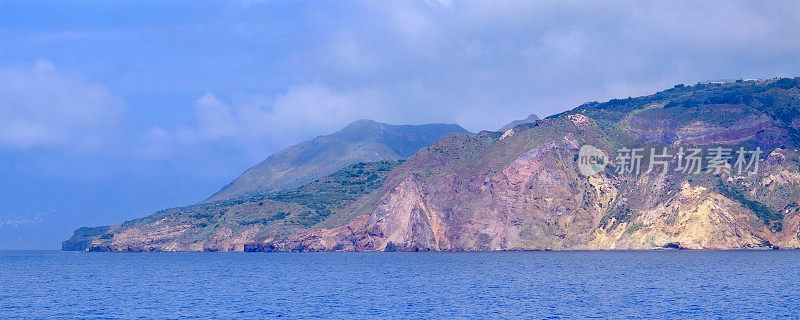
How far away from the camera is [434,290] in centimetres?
10275

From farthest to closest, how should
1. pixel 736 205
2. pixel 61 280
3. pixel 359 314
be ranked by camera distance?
pixel 736 205 → pixel 61 280 → pixel 359 314

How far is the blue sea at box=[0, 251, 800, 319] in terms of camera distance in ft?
269

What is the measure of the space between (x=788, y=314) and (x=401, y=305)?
36208 mm

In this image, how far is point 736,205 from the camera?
598 feet

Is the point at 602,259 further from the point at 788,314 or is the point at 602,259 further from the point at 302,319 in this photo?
the point at 302,319

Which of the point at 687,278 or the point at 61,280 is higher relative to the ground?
the point at 61,280

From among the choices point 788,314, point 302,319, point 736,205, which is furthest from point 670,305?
point 736,205

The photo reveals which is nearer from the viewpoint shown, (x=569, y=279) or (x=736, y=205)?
(x=569, y=279)

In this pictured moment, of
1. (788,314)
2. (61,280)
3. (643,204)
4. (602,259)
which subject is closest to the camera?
(788,314)

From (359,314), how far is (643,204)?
4994 inches

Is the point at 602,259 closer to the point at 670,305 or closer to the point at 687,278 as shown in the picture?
the point at 687,278

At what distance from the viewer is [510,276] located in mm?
120500

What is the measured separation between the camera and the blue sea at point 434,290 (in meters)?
81.9

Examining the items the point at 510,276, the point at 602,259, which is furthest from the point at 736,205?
the point at 510,276
